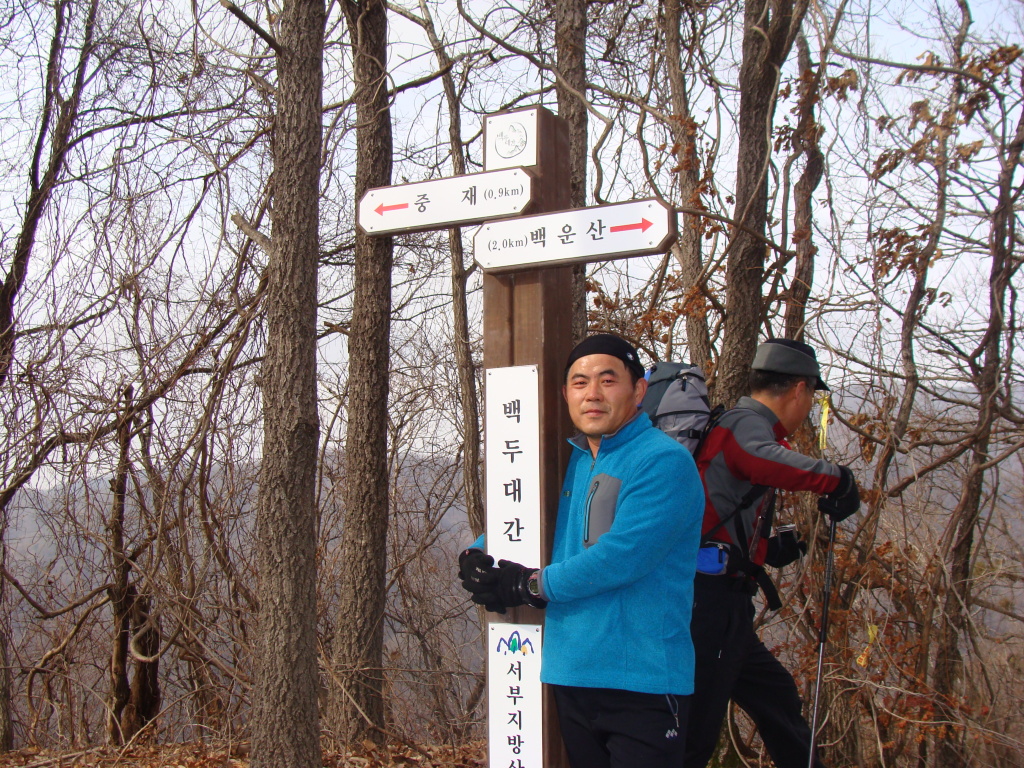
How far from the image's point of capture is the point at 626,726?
229cm

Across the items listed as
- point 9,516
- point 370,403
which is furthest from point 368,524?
point 9,516

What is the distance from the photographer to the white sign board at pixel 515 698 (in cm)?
275

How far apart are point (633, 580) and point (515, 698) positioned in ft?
2.61

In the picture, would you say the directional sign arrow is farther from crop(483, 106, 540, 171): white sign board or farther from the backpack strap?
the backpack strap

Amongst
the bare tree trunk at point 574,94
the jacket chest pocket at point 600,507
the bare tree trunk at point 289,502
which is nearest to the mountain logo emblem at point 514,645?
the jacket chest pocket at point 600,507

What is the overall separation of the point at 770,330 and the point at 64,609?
23.5 ft

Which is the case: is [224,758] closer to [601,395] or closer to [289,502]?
[289,502]

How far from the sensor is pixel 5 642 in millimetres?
8141

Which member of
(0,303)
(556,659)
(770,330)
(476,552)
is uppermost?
(0,303)

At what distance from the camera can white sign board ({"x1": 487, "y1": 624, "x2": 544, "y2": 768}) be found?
275 cm

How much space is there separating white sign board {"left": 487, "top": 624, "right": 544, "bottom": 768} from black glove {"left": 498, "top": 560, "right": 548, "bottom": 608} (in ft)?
1.12

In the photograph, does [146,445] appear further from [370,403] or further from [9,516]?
[370,403]

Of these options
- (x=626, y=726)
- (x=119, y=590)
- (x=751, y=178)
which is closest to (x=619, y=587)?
(x=626, y=726)

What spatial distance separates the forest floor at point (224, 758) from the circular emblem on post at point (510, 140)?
3616 millimetres
